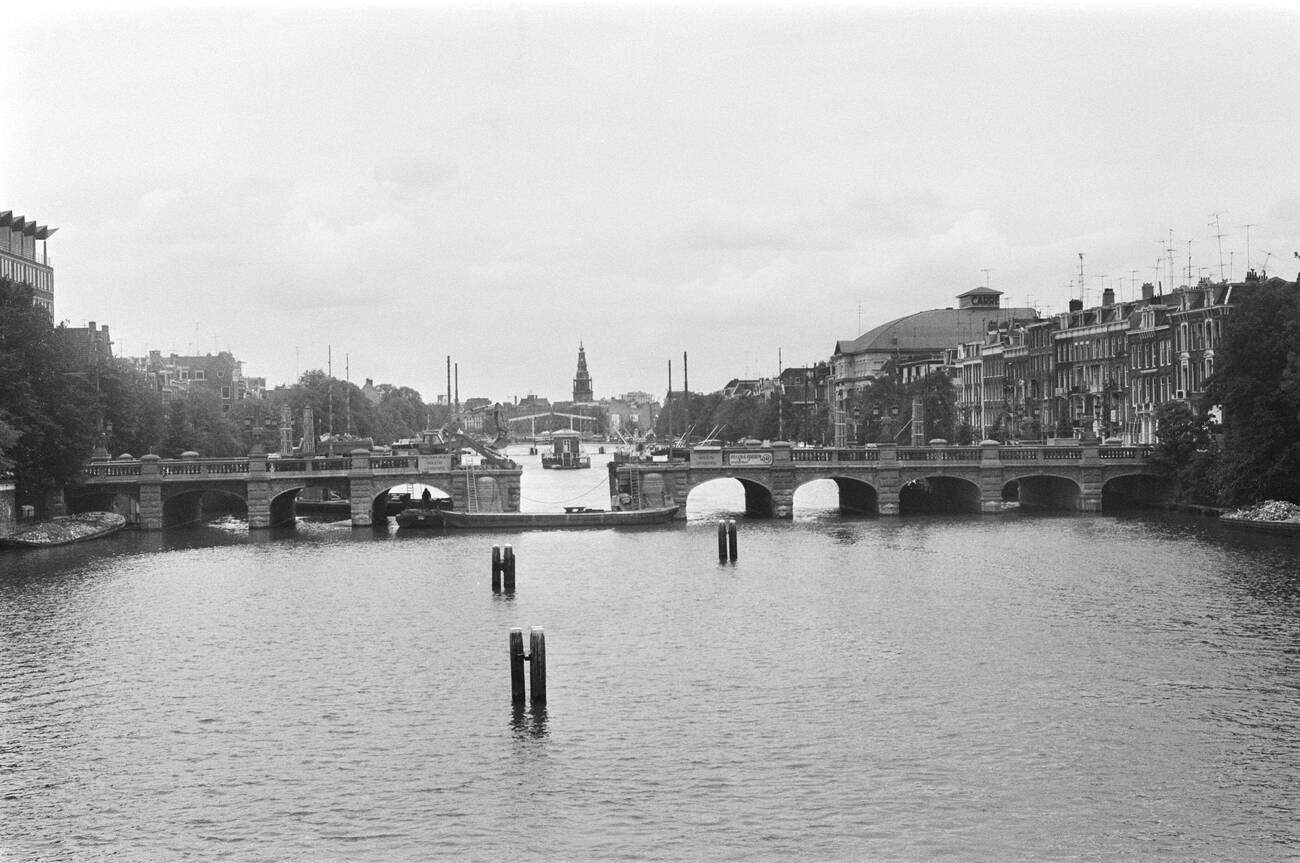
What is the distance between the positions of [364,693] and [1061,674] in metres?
24.9

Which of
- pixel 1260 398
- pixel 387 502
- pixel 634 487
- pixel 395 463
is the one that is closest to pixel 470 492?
pixel 395 463

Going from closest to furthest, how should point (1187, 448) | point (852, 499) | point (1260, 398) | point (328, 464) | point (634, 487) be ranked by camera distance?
point (1260, 398)
point (1187, 448)
point (328, 464)
point (634, 487)
point (852, 499)

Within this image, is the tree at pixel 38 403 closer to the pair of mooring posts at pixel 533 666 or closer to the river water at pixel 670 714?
→ the river water at pixel 670 714

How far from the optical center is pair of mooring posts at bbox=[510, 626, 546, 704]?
53281 mm

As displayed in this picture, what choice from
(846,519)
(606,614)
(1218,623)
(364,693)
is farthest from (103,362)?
(1218,623)

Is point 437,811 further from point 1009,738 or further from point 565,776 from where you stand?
point 1009,738

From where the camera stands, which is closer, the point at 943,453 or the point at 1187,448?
the point at 1187,448

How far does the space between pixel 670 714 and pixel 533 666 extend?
513 cm

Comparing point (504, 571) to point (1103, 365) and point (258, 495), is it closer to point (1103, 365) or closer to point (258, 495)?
point (258, 495)

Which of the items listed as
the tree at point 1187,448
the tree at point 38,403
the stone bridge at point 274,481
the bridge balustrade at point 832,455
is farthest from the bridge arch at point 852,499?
the tree at point 38,403

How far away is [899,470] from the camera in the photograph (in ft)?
412

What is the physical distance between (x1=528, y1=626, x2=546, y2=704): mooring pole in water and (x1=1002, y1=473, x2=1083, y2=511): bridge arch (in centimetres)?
7949

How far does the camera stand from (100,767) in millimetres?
46719

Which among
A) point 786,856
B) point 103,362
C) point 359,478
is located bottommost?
point 786,856
